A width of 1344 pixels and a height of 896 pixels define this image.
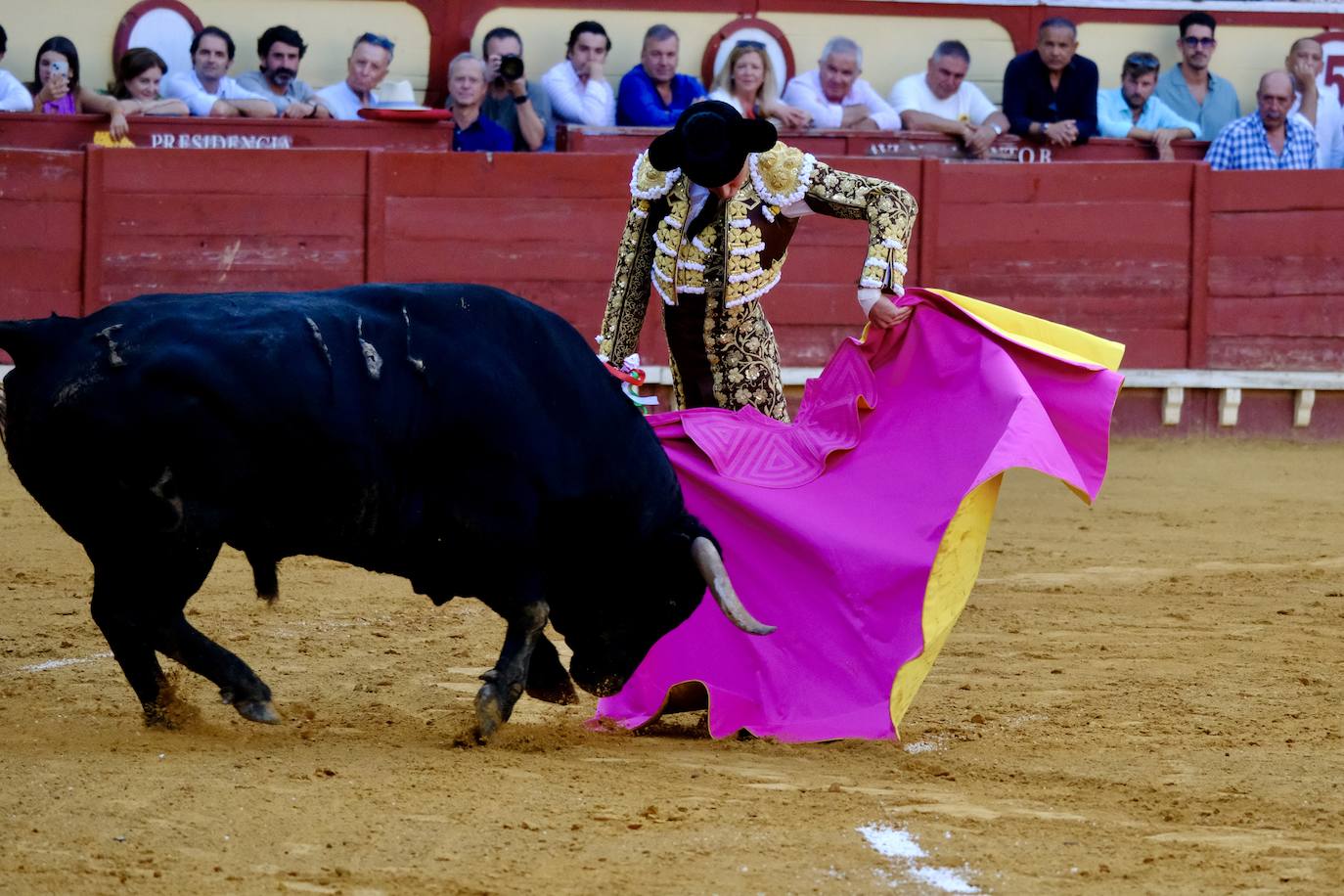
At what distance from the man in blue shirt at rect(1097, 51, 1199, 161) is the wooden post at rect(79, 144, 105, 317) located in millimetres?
4318

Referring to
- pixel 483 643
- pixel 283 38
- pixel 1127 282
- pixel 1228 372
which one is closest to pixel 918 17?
pixel 1127 282

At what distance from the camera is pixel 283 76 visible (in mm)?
7426

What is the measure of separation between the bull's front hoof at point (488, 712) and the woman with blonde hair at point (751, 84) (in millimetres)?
4655

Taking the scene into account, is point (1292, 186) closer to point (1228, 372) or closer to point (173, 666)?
point (1228, 372)

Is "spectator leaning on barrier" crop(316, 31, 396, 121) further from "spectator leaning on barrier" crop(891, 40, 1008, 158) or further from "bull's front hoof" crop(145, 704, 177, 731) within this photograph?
"bull's front hoof" crop(145, 704, 177, 731)

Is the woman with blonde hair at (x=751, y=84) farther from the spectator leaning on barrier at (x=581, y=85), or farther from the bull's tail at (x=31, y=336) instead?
the bull's tail at (x=31, y=336)

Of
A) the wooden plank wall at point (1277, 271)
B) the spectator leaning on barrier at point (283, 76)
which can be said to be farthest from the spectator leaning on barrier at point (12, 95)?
the wooden plank wall at point (1277, 271)

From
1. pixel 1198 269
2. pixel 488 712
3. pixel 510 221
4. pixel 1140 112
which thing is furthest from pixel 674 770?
pixel 1140 112

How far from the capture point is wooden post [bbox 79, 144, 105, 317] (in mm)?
7133

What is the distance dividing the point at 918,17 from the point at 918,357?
539 cm

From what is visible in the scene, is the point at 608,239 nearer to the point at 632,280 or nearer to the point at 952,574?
the point at 632,280

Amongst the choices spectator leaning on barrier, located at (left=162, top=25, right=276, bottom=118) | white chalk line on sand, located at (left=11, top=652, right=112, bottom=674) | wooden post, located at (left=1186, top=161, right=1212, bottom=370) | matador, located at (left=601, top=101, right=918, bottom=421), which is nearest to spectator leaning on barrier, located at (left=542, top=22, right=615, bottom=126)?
spectator leaning on barrier, located at (left=162, top=25, right=276, bottom=118)

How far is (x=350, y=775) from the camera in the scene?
284cm

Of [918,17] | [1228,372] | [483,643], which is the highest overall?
[918,17]
